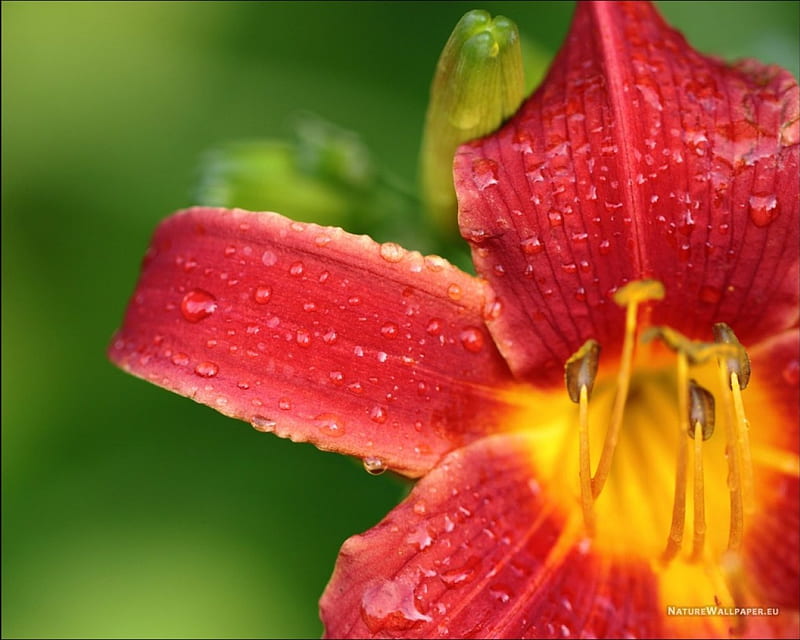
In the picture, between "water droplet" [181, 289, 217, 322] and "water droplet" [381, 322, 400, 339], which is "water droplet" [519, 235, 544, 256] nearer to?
"water droplet" [381, 322, 400, 339]

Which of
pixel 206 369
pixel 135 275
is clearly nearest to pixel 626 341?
pixel 206 369

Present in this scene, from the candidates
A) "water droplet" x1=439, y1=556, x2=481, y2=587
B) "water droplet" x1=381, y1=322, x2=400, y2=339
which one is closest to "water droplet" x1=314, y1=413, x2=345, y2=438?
"water droplet" x1=381, y1=322, x2=400, y2=339

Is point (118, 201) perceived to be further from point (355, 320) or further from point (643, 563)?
point (643, 563)

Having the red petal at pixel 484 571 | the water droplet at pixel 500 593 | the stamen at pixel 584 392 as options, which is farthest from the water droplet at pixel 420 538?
the stamen at pixel 584 392

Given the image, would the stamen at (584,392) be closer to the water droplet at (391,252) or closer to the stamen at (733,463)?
the stamen at (733,463)

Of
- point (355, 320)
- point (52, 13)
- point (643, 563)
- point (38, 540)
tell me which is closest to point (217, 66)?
point (52, 13)
